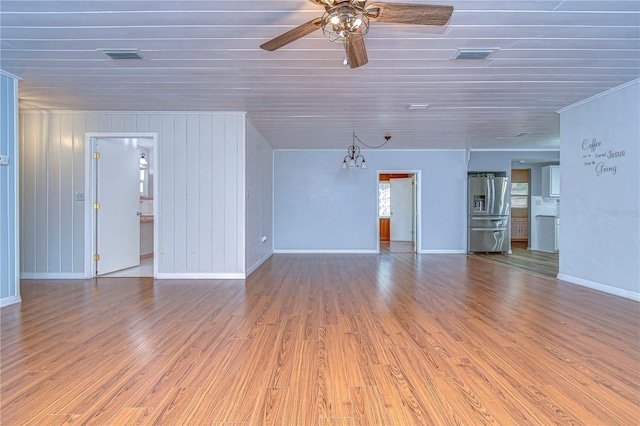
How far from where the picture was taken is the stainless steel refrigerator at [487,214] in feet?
24.7

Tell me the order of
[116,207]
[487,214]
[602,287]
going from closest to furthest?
[602,287] < [116,207] < [487,214]

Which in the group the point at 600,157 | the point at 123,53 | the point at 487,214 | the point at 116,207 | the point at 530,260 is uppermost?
the point at 123,53

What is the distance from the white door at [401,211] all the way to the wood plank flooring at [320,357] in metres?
6.43

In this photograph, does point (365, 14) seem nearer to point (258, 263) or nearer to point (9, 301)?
point (9, 301)

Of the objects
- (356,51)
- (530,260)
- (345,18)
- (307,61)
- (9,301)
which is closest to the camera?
(345,18)

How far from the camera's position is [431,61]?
3039mm

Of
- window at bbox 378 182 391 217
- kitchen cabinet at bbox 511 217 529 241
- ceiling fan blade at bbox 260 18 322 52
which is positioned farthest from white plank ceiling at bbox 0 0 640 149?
window at bbox 378 182 391 217

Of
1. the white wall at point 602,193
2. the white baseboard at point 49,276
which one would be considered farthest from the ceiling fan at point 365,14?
the white baseboard at point 49,276

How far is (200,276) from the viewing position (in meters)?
4.69

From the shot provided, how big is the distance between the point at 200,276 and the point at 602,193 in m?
5.40

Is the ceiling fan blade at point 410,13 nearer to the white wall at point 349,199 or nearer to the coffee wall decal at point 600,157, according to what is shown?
the coffee wall decal at point 600,157

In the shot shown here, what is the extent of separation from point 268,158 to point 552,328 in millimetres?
5715

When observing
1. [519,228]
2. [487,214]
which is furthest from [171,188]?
[519,228]

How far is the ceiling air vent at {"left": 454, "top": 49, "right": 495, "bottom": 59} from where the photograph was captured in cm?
Result: 281
